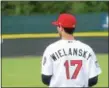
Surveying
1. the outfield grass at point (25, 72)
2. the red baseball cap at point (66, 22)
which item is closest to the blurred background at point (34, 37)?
the outfield grass at point (25, 72)

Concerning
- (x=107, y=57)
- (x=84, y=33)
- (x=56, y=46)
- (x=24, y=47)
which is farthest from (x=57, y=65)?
(x=84, y=33)

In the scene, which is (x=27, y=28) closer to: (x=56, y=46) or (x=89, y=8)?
(x=89, y=8)

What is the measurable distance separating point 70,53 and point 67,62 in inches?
3.8

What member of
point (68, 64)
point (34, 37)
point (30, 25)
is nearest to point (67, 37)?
point (68, 64)

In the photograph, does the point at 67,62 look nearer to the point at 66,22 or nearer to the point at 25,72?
the point at 66,22

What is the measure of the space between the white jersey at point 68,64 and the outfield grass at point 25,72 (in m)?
6.38

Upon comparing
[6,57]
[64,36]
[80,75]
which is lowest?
[6,57]

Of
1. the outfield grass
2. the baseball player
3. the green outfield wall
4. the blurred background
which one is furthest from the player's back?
the green outfield wall

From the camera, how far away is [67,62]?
4.70 m

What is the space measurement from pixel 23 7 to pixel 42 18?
6.48 metres

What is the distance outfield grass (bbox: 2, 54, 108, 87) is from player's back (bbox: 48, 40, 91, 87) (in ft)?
21.0

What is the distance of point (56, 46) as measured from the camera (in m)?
4.70

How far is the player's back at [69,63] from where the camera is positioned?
4.68m

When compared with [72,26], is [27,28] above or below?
below
